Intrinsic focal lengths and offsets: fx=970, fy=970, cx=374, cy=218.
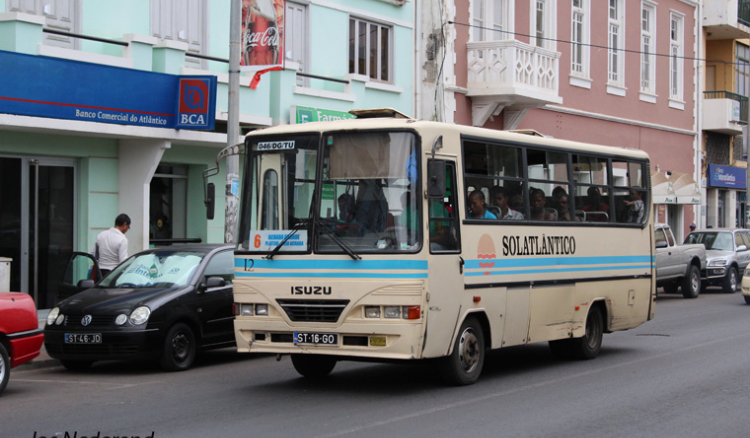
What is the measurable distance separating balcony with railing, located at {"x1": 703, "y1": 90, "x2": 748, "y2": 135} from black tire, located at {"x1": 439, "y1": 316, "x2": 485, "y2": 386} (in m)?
31.7

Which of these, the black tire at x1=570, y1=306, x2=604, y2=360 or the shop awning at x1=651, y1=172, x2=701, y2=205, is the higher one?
the shop awning at x1=651, y1=172, x2=701, y2=205

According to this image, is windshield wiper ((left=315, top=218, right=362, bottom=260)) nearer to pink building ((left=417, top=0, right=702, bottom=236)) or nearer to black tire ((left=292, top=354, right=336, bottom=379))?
black tire ((left=292, top=354, right=336, bottom=379))

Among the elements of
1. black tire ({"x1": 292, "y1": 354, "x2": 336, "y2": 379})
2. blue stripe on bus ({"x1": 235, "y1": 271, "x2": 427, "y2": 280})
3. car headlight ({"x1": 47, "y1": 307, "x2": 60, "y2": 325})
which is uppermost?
blue stripe on bus ({"x1": 235, "y1": 271, "x2": 427, "y2": 280})

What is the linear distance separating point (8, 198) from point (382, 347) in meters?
9.67

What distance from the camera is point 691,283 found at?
25.5m

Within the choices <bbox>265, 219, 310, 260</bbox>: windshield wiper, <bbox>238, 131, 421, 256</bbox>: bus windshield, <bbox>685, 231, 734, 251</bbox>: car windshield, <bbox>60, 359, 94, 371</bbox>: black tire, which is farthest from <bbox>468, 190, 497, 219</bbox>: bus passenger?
<bbox>685, 231, 734, 251</bbox>: car windshield

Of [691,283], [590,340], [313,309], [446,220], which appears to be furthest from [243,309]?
[691,283]

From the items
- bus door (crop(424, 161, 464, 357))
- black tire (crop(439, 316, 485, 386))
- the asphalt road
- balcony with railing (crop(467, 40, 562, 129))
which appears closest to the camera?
the asphalt road

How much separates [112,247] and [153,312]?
396 cm

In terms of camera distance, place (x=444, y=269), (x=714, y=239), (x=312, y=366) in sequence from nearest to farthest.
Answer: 1. (x=444, y=269)
2. (x=312, y=366)
3. (x=714, y=239)

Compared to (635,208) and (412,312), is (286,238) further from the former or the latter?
(635,208)

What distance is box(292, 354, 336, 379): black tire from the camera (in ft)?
36.4

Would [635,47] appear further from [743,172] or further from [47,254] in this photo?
[47,254]

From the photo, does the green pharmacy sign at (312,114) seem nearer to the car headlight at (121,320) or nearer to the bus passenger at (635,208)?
the bus passenger at (635,208)
